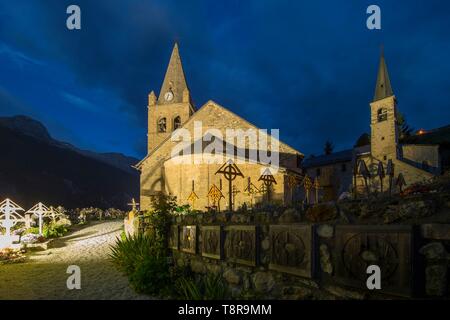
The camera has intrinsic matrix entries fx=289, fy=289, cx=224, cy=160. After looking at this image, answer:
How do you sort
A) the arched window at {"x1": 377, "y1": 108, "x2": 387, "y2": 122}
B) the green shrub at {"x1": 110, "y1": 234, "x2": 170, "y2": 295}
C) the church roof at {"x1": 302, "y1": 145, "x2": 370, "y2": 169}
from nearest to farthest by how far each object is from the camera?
the green shrub at {"x1": 110, "y1": 234, "x2": 170, "y2": 295} < the arched window at {"x1": 377, "y1": 108, "x2": 387, "y2": 122} < the church roof at {"x1": 302, "y1": 145, "x2": 370, "y2": 169}

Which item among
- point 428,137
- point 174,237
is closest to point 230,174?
point 174,237

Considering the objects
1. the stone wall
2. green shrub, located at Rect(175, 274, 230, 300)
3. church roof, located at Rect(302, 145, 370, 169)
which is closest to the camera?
the stone wall

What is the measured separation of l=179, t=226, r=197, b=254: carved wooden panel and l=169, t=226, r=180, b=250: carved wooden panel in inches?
11.8

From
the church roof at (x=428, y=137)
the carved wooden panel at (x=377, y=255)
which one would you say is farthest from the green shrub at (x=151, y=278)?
the church roof at (x=428, y=137)

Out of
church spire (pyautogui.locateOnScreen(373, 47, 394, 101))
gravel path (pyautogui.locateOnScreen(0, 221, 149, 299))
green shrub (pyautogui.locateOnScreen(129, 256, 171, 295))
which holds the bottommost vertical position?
gravel path (pyautogui.locateOnScreen(0, 221, 149, 299))

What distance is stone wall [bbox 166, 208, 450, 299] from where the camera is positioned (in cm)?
265

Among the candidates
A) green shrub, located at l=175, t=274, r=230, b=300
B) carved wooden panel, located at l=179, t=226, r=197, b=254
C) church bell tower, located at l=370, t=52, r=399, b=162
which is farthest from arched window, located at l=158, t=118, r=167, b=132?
green shrub, located at l=175, t=274, r=230, b=300

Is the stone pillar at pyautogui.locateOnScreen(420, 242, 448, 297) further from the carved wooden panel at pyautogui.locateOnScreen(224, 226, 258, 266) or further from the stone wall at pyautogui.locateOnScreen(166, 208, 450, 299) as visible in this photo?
the carved wooden panel at pyautogui.locateOnScreen(224, 226, 258, 266)

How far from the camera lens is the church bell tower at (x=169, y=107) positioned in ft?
122

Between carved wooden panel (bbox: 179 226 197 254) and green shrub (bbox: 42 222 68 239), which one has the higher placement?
carved wooden panel (bbox: 179 226 197 254)

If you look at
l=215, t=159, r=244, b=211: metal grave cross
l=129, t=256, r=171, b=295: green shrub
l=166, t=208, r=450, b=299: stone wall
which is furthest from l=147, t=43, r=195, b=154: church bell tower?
l=166, t=208, r=450, b=299: stone wall

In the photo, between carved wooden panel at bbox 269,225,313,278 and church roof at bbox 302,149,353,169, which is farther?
church roof at bbox 302,149,353,169

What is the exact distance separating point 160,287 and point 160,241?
6.48 ft

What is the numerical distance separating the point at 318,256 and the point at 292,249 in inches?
18.0
